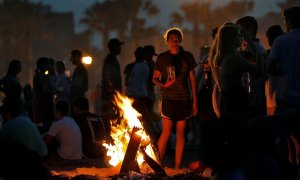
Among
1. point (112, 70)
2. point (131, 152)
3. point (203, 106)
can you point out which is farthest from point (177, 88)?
point (112, 70)

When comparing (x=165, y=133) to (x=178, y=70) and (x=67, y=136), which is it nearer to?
(x=178, y=70)

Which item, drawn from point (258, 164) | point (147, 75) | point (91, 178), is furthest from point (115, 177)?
A: point (147, 75)

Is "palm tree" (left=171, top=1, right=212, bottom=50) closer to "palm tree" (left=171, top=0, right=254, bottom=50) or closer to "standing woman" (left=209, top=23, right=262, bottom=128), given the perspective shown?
"palm tree" (left=171, top=0, right=254, bottom=50)

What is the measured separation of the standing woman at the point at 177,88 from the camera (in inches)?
418

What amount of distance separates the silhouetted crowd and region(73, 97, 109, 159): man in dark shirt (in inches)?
0.7

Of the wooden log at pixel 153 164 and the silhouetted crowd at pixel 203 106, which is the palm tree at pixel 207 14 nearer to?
the silhouetted crowd at pixel 203 106

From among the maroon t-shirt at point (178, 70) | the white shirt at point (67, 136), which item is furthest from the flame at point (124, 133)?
the white shirt at point (67, 136)

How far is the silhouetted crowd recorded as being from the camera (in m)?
5.78

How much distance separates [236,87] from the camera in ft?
27.7

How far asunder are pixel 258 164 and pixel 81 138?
239 inches

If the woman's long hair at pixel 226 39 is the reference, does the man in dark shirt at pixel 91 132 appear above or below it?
below

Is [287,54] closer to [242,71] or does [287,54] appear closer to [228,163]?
[242,71]

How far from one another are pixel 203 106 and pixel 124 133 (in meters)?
1.57

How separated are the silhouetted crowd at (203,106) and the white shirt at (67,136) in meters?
0.02
